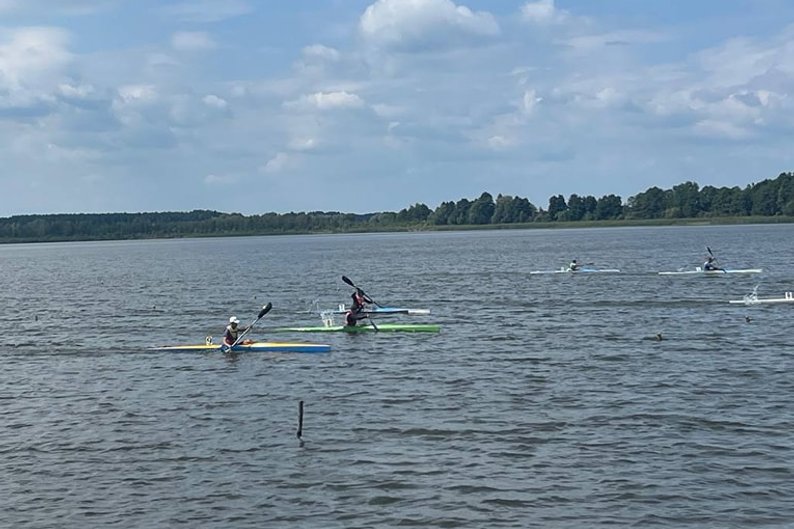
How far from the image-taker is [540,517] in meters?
16.9

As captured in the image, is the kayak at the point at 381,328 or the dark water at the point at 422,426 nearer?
Answer: the dark water at the point at 422,426

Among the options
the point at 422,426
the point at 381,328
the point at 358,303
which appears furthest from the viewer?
the point at 358,303

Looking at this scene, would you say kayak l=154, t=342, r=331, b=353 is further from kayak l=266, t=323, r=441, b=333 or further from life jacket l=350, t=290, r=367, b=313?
life jacket l=350, t=290, r=367, b=313

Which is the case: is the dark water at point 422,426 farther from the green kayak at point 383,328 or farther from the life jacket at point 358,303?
the life jacket at point 358,303

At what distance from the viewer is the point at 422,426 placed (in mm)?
23297

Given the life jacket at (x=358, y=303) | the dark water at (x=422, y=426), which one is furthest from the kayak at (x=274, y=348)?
the life jacket at (x=358, y=303)

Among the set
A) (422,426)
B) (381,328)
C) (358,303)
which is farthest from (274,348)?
(422,426)

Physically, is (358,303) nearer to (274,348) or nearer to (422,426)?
(274,348)

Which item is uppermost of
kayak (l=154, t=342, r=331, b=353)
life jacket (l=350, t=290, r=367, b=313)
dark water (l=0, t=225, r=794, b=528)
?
life jacket (l=350, t=290, r=367, b=313)

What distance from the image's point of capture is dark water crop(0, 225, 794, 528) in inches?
698

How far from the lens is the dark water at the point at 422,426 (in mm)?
17734

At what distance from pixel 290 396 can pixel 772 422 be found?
13.0 m

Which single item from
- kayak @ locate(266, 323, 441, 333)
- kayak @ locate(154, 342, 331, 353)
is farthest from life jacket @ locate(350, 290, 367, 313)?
kayak @ locate(154, 342, 331, 353)

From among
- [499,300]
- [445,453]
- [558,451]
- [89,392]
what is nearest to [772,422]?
[558,451]
